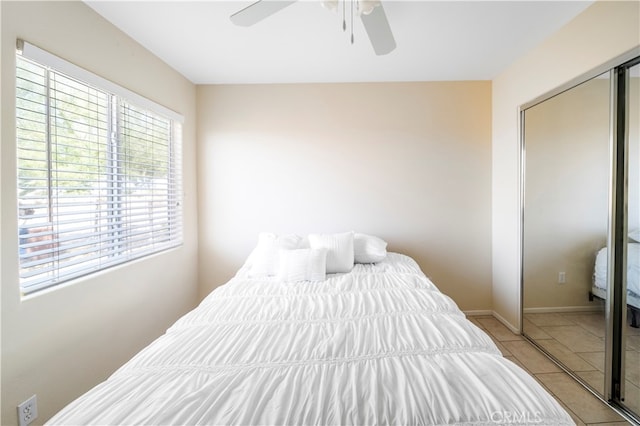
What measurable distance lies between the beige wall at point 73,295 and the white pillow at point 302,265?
3.74 ft

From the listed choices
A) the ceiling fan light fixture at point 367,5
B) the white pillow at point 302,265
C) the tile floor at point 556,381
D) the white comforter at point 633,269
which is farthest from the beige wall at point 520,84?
the white pillow at point 302,265

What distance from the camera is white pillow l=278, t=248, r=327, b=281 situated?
2.04 meters

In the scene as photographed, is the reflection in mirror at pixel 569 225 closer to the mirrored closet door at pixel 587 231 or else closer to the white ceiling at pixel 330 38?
the mirrored closet door at pixel 587 231

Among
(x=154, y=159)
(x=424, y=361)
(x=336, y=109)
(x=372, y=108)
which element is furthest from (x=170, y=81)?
(x=424, y=361)

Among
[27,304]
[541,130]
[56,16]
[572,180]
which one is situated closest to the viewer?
[27,304]

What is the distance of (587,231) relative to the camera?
1852 millimetres

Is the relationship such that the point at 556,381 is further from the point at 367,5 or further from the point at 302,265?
the point at 367,5

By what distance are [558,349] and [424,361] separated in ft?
6.31

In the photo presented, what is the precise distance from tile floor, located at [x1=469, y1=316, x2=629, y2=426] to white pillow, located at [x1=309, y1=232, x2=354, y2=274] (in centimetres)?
156

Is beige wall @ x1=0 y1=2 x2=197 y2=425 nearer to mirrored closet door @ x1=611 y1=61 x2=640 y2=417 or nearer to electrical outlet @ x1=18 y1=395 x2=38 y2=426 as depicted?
electrical outlet @ x1=18 y1=395 x2=38 y2=426

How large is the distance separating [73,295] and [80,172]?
75 cm

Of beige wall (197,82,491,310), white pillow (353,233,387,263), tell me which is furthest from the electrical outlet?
white pillow (353,233,387,263)

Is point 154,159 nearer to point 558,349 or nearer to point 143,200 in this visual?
point 143,200

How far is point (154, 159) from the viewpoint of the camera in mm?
2324
